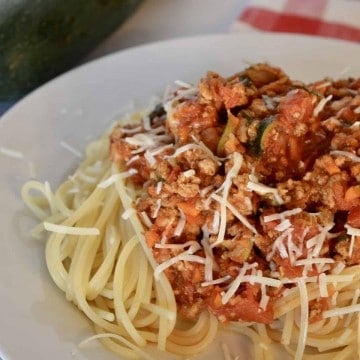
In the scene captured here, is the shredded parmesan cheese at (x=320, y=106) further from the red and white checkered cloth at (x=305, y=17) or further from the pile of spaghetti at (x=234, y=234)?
the red and white checkered cloth at (x=305, y=17)

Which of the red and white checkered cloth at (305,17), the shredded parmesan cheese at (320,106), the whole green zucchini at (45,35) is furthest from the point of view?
the red and white checkered cloth at (305,17)

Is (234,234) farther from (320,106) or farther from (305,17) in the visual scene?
(305,17)

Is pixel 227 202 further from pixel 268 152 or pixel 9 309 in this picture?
pixel 9 309

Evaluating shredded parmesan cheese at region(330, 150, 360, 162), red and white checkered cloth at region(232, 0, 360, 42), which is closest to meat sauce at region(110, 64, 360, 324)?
shredded parmesan cheese at region(330, 150, 360, 162)

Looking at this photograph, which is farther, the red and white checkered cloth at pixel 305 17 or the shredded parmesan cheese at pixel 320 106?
the red and white checkered cloth at pixel 305 17

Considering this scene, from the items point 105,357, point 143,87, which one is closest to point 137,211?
point 105,357

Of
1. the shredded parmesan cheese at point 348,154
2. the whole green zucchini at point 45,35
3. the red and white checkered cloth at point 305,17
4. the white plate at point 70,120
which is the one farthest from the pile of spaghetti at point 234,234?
the red and white checkered cloth at point 305,17

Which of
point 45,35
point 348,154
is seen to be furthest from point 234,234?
point 45,35

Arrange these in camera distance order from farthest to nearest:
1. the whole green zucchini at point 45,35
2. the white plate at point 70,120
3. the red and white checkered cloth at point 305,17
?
the red and white checkered cloth at point 305,17 → the whole green zucchini at point 45,35 → the white plate at point 70,120

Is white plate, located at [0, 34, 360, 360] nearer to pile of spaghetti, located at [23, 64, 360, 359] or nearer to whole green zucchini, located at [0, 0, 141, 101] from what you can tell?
pile of spaghetti, located at [23, 64, 360, 359]
